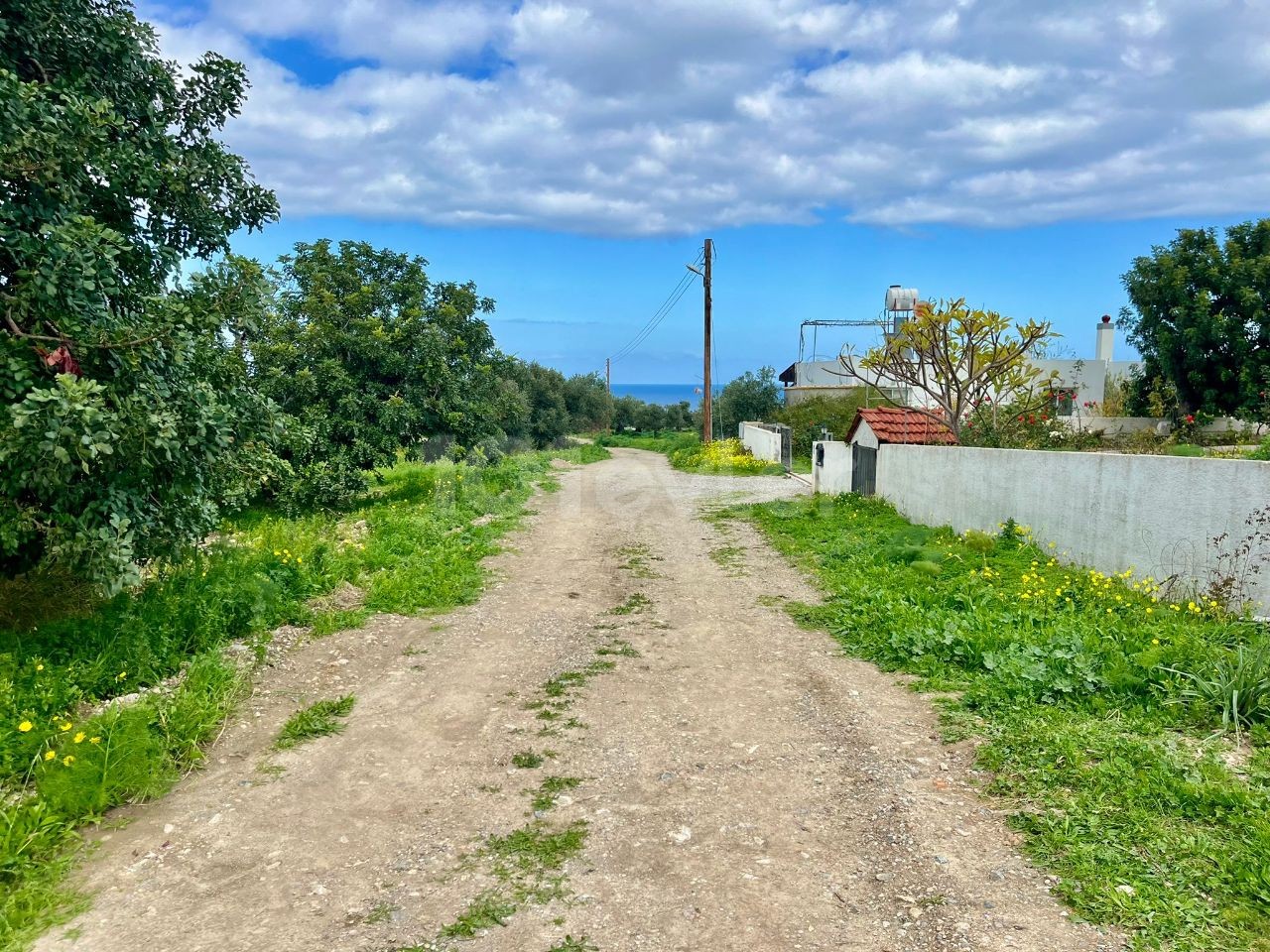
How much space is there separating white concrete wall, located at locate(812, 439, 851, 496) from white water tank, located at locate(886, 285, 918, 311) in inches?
544

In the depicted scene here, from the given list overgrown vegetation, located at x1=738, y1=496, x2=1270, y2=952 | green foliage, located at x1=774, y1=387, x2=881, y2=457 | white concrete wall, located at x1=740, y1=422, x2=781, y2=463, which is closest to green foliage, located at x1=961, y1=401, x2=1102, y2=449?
overgrown vegetation, located at x1=738, y1=496, x2=1270, y2=952

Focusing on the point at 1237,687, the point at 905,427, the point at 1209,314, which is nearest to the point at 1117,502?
the point at 1237,687

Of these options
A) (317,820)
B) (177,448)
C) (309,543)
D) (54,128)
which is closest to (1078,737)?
(317,820)

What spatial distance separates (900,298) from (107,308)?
2904 centimetres

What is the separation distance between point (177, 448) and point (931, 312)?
12.9 meters

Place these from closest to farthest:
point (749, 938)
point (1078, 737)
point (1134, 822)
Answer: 1. point (749, 938)
2. point (1134, 822)
3. point (1078, 737)

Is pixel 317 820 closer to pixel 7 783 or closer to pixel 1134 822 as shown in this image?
pixel 7 783

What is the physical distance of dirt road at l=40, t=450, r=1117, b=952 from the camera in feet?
10.7

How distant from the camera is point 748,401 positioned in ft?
139

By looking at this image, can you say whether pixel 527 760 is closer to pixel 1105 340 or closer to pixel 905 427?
pixel 905 427

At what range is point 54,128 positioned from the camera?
5074 mm

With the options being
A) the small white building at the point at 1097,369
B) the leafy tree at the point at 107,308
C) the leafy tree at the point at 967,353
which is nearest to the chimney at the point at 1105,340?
the small white building at the point at 1097,369

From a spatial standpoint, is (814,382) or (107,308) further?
Answer: (814,382)

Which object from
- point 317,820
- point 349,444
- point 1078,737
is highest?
point 349,444
